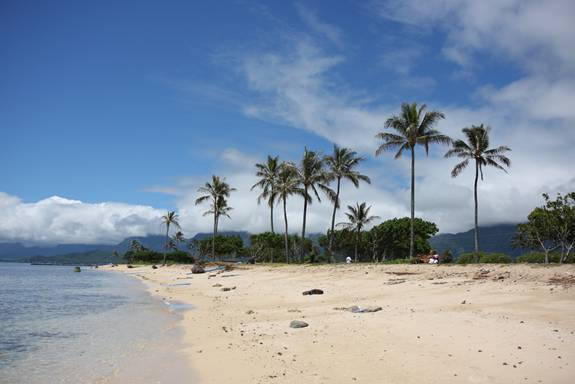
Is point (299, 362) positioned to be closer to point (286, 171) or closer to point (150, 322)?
point (150, 322)

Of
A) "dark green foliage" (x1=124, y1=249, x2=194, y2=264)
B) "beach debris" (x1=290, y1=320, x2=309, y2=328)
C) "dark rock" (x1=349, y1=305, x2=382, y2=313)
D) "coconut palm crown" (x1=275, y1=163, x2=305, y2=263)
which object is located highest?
"coconut palm crown" (x1=275, y1=163, x2=305, y2=263)

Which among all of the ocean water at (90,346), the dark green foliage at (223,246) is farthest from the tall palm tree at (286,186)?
the dark green foliage at (223,246)

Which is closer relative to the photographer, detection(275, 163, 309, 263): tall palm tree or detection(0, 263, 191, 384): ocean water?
detection(0, 263, 191, 384): ocean water

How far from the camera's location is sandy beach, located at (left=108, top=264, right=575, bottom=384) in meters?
7.37

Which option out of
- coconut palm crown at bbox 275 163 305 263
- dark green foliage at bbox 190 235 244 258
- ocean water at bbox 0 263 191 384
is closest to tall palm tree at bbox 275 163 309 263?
coconut palm crown at bbox 275 163 305 263

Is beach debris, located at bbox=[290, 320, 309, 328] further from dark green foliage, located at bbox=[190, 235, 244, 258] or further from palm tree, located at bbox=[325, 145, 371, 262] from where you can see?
dark green foliage, located at bbox=[190, 235, 244, 258]

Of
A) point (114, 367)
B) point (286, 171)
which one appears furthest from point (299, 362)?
point (286, 171)

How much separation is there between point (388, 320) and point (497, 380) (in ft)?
16.4

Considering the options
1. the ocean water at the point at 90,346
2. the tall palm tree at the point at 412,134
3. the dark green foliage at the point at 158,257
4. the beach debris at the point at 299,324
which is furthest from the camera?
the dark green foliage at the point at 158,257

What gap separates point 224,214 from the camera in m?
66.8

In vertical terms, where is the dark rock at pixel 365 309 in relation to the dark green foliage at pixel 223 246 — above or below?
below

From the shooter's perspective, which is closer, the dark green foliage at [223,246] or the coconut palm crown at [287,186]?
the coconut palm crown at [287,186]

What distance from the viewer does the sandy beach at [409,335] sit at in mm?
7367

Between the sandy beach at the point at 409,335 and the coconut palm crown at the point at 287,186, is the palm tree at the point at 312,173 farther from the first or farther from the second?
the sandy beach at the point at 409,335
